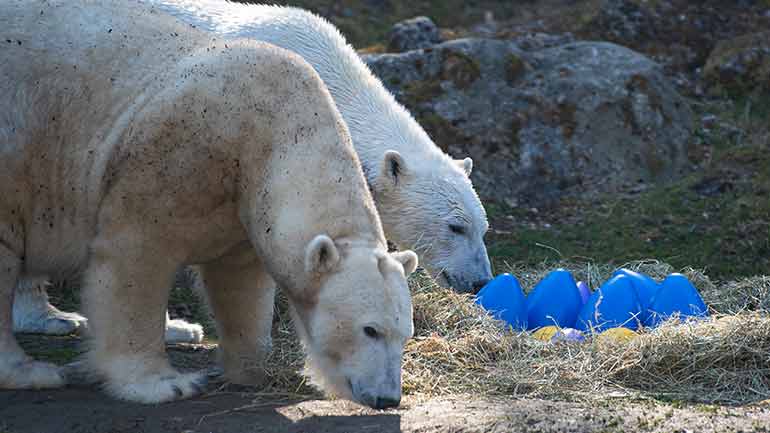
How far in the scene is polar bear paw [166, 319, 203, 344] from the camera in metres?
6.34

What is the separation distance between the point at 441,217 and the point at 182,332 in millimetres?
1757

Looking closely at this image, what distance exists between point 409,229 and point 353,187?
7.40ft

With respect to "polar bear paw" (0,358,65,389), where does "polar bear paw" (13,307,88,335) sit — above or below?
below

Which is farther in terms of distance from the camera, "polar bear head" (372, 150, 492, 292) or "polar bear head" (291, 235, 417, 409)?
"polar bear head" (372, 150, 492, 292)

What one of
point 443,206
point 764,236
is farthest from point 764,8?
point 443,206

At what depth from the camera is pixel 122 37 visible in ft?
17.2

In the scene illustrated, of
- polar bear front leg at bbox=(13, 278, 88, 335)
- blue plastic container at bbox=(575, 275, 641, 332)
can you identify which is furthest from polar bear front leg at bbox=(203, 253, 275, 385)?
blue plastic container at bbox=(575, 275, 641, 332)

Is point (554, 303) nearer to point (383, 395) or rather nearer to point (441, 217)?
point (441, 217)

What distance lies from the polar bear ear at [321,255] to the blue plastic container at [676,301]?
2.49 meters

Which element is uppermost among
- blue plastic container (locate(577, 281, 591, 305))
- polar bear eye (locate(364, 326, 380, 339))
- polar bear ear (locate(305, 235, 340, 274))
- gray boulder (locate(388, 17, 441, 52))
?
gray boulder (locate(388, 17, 441, 52))

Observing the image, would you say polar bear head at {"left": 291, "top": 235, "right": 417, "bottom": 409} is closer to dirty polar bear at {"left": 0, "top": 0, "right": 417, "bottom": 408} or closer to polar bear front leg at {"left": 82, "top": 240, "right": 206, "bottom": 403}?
dirty polar bear at {"left": 0, "top": 0, "right": 417, "bottom": 408}

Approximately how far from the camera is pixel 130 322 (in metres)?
4.95

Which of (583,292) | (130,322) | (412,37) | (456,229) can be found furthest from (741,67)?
(130,322)

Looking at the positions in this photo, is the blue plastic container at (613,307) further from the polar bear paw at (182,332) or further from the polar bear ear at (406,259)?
the polar bear paw at (182,332)
